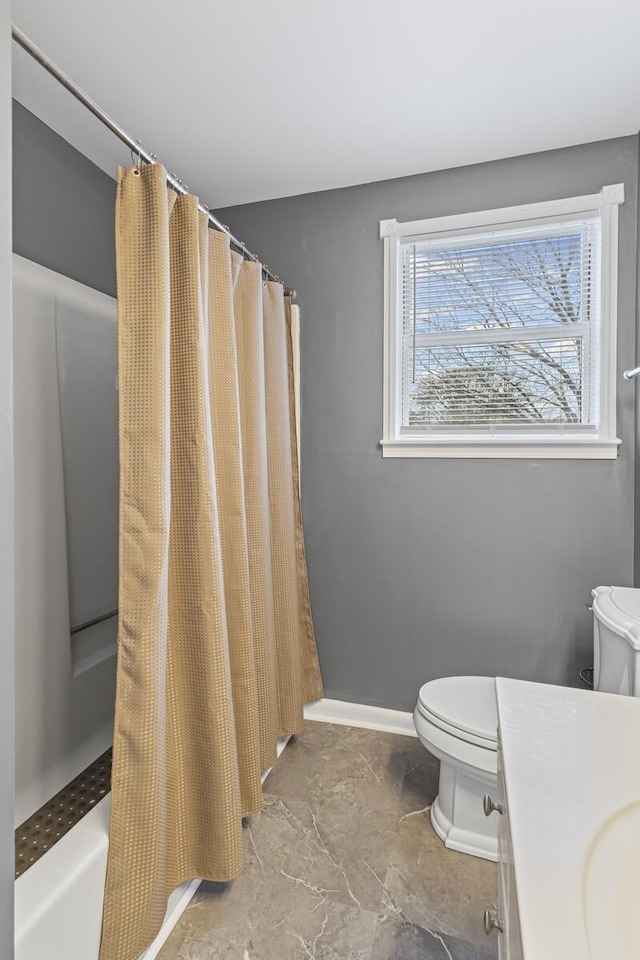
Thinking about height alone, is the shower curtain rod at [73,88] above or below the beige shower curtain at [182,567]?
above

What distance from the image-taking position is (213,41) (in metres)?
1.42

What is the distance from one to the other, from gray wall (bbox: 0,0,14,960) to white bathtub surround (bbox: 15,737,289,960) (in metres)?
0.15

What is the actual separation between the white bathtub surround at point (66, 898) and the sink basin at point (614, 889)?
0.98 metres

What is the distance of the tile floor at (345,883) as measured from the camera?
1.28m

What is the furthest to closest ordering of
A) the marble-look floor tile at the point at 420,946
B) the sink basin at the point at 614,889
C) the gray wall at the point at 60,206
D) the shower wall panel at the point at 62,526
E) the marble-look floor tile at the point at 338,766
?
the marble-look floor tile at the point at 338,766, the gray wall at the point at 60,206, the shower wall panel at the point at 62,526, the marble-look floor tile at the point at 420,946, the sink basin at the point at 614,889

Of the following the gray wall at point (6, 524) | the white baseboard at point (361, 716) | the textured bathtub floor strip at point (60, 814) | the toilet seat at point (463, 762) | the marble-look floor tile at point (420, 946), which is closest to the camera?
the gray wall at point (6, 524)

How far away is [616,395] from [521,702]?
1439mm

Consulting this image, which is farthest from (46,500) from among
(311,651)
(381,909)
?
(381,909)

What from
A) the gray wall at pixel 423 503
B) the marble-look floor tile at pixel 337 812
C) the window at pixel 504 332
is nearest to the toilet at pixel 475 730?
the marble-look floor tile at pixel 337 812

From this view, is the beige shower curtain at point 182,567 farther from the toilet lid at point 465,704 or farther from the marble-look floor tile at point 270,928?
the toilet lid at point 465,704

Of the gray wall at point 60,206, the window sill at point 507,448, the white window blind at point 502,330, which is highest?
the gray wall at point 60,206

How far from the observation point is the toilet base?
5.11ft

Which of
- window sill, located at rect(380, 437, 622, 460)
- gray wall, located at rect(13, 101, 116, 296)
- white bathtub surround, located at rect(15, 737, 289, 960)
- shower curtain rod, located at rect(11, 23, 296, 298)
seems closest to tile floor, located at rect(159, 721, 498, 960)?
white bathtub surround, located at rect(15, 737, 289, 960)

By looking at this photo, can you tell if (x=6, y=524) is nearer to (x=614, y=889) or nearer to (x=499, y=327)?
(x=614, y=889)
